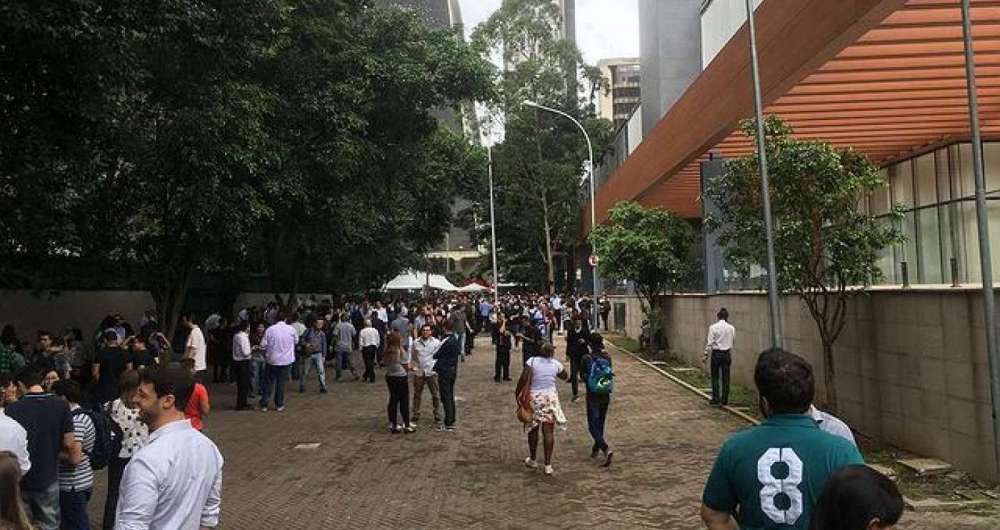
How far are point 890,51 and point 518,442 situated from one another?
6866mm

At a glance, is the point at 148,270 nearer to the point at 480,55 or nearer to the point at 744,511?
the point at 480,55

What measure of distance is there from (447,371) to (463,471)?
9.72 feet

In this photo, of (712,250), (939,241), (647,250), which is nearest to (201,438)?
(939,241)

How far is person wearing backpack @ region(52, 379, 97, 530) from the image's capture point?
19.9 feet

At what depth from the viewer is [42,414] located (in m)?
5.70

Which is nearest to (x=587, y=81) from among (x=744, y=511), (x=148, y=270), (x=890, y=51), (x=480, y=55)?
(x=480, y=55)

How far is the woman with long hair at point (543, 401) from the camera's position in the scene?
31.7ft

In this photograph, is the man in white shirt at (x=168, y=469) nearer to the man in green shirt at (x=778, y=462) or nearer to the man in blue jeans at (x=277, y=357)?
the man in green shirt at (x=778, y=462)

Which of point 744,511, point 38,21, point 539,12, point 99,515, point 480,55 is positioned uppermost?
point 539,12

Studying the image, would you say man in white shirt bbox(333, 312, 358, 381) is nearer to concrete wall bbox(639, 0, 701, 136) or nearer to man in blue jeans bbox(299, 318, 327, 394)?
man in blue jeans bbox(299, 318, 327, 394)

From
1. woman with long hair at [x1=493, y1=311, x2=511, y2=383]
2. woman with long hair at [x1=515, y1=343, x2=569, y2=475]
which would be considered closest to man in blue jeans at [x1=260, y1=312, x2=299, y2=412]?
woman with long hair at [x1=493, y1=311, x2=511, y2=383]

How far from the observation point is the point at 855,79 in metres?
11.7

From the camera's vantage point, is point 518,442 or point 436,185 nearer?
point 518,442

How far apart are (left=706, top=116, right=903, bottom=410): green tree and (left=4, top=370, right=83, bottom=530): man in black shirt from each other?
8154 millimetres
